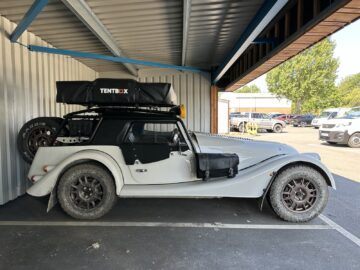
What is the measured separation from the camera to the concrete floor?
9.68ft

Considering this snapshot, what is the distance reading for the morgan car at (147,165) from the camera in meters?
4.03

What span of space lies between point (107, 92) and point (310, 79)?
36.6 metres

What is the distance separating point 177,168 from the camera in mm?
4227

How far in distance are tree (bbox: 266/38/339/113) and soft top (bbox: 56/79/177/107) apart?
110 ft

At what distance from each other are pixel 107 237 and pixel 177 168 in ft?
4.62

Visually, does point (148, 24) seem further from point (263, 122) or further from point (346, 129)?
point (263, 122)

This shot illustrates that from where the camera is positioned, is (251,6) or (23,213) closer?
(23,213)

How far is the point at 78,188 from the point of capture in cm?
407

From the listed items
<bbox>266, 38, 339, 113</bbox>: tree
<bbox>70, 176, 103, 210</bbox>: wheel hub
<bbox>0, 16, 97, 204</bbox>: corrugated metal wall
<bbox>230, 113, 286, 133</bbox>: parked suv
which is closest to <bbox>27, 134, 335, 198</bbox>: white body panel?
<bbox>70, 176, 103, 210</bbox>: wheel hub

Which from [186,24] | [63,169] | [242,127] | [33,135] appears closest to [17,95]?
[33,135]

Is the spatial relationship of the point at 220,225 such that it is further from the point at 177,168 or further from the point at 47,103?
the point at 47,103

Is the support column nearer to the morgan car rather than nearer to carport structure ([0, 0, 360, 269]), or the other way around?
carport structure ([0, 0, 360, 269])

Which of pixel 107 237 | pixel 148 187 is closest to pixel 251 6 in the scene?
pixel 148 187

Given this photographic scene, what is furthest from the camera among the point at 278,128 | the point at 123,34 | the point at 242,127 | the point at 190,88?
the point at 278,128
